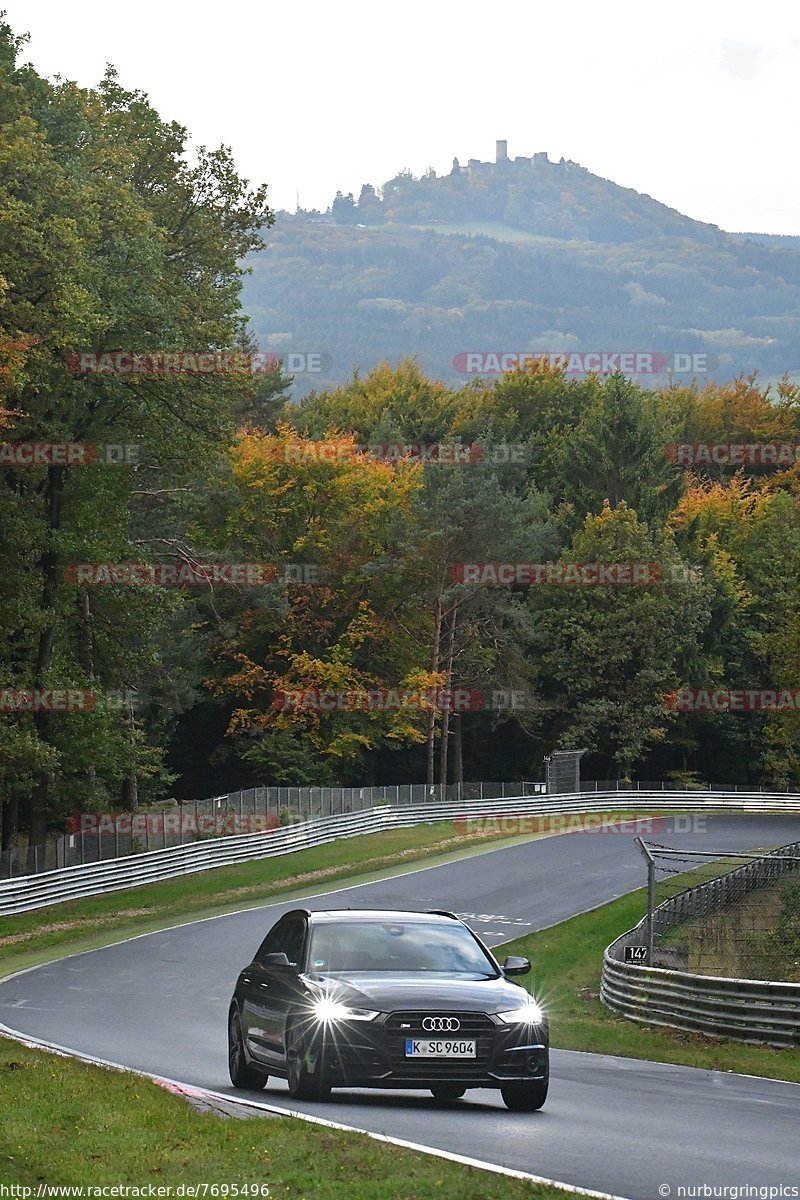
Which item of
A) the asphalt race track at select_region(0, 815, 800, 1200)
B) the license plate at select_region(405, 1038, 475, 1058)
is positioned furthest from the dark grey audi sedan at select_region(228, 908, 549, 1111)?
the asphalt race track at select_region(0, 815, 800, 1200)

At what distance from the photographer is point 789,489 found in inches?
3930

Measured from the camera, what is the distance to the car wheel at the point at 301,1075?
12.6 metres

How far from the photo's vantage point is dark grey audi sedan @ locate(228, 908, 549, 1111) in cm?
1232

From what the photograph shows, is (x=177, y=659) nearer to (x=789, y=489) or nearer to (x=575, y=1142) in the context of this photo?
(x=789, y=489)

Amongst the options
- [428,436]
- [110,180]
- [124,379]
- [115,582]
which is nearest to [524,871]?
[115,582]

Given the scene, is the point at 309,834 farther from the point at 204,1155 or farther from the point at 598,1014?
the point at 204,1155

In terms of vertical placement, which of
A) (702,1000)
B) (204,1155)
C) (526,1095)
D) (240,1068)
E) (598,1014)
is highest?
(204,1155)

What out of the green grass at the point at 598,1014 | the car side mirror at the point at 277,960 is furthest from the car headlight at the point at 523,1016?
the green grass at the point at 598,1014

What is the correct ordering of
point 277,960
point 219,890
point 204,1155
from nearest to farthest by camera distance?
point 204,1155 → point 277,960 → point 219,890

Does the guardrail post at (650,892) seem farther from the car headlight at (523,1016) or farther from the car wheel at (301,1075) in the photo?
the car wheel at (301,1075)

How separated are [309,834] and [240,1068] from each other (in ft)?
131

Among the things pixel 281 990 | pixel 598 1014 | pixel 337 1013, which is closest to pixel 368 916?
pixel 281 990

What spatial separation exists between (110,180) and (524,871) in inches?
868

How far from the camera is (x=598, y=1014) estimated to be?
81.5 ft
